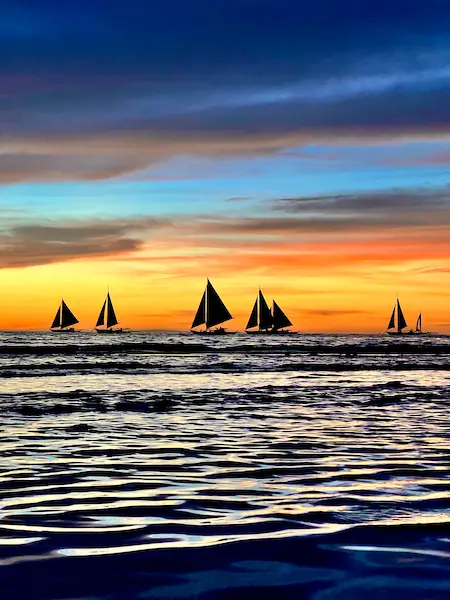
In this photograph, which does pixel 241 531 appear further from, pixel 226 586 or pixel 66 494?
pixel 66 494

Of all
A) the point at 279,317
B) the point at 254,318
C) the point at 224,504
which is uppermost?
the point at 279,317

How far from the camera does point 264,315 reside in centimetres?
14500

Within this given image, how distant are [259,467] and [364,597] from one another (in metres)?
5.38

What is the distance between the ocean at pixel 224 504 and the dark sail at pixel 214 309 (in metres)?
96.4

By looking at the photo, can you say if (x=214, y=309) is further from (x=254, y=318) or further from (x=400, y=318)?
(x=400, y=318)

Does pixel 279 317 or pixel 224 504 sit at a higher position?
pixel 279 317

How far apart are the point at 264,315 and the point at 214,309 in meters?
29.8

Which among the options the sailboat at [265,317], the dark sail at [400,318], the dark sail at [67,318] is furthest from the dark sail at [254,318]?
the dark sail at [400,318]

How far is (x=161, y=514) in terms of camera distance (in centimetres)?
756

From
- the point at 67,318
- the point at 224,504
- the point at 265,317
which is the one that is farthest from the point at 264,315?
the point at 224,504

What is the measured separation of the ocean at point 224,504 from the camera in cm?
549

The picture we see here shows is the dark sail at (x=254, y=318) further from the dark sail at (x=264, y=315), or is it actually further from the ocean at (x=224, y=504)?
the ocean at (x=224, y=504)

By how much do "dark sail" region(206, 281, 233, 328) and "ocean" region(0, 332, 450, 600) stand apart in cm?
9645

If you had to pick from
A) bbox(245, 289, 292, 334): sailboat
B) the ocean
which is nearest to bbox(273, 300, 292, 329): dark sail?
bbox(245, 289, 292, 334): sailboat
